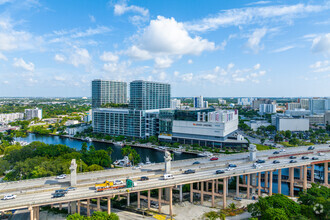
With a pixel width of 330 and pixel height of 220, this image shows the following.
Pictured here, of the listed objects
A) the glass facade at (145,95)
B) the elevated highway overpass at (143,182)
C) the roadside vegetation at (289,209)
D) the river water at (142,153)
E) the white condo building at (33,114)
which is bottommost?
the river water at (142,153)

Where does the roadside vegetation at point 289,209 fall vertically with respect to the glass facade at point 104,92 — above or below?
below

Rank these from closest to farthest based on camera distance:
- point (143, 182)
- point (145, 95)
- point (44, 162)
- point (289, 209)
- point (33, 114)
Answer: point (289, 209) < point (143, 182) < point (44, 162) < point (145, 95) < point (33, 114)

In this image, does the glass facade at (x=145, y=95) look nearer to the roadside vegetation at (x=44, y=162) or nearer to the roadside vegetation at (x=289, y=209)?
the roadside vegetation at (x=44, y=162)

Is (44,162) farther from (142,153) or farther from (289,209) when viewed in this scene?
(289,209)

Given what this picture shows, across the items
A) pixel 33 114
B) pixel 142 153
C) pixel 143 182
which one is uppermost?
pixel 33 114

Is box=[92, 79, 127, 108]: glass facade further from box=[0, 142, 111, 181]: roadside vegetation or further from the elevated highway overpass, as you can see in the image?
the elevated highway overpass

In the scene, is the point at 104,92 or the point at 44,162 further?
the point at 104,92

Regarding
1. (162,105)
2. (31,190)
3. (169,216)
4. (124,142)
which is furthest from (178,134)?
(31,190)

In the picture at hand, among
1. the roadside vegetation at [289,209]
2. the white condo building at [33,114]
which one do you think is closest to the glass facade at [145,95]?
the roadside vegetation at [289,209]

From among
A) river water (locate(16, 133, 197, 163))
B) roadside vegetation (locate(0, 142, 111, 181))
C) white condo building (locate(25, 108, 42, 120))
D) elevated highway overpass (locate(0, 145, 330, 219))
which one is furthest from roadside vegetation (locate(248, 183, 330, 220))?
white condo building (locate(25, 108, 42, 120))

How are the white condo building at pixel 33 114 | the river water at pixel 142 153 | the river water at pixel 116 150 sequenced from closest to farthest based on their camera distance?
1. the river water at pixel 142 153
2. the river water at pixel 116 150
3. the white condo building at pixel 33 114

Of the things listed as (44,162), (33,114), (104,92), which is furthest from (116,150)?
(33,114)

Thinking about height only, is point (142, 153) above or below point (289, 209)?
below
